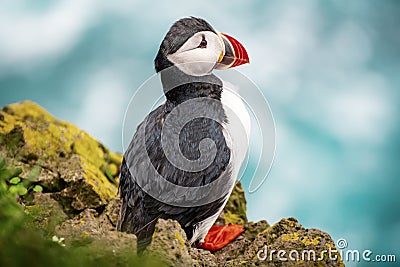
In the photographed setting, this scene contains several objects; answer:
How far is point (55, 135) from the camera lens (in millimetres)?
6348

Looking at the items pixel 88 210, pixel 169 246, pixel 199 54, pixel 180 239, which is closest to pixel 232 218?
pixel 88 210

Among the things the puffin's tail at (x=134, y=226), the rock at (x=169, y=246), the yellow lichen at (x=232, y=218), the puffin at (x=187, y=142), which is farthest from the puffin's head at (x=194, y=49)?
the yellow lichen at (x=232, y=218)

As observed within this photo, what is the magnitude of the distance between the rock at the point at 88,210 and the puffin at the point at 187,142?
1.19 feet

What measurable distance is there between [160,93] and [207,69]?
0.44m

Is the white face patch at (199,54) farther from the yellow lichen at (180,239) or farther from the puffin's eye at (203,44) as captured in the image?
the yellow lichen at (180,239)

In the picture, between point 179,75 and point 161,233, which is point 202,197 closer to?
point 179,75

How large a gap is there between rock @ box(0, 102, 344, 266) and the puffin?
14.2 inches

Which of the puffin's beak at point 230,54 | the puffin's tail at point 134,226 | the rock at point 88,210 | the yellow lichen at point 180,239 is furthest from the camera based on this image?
the puffin's beak at point 230,54

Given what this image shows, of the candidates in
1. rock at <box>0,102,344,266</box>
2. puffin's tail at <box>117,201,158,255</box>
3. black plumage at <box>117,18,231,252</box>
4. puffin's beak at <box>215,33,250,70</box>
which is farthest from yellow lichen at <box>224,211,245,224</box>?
puffin's beak at <box>215,33,250,70</box>

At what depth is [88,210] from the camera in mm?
4859

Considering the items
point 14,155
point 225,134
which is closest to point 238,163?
point 225,134

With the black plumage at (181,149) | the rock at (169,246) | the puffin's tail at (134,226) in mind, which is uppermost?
the black plumage at (181,149)

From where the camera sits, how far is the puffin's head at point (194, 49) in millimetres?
4258

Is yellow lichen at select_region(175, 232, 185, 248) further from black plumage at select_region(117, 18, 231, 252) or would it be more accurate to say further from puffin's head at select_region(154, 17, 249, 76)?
puffin's head at select_region(154, 17, 249, 76)
